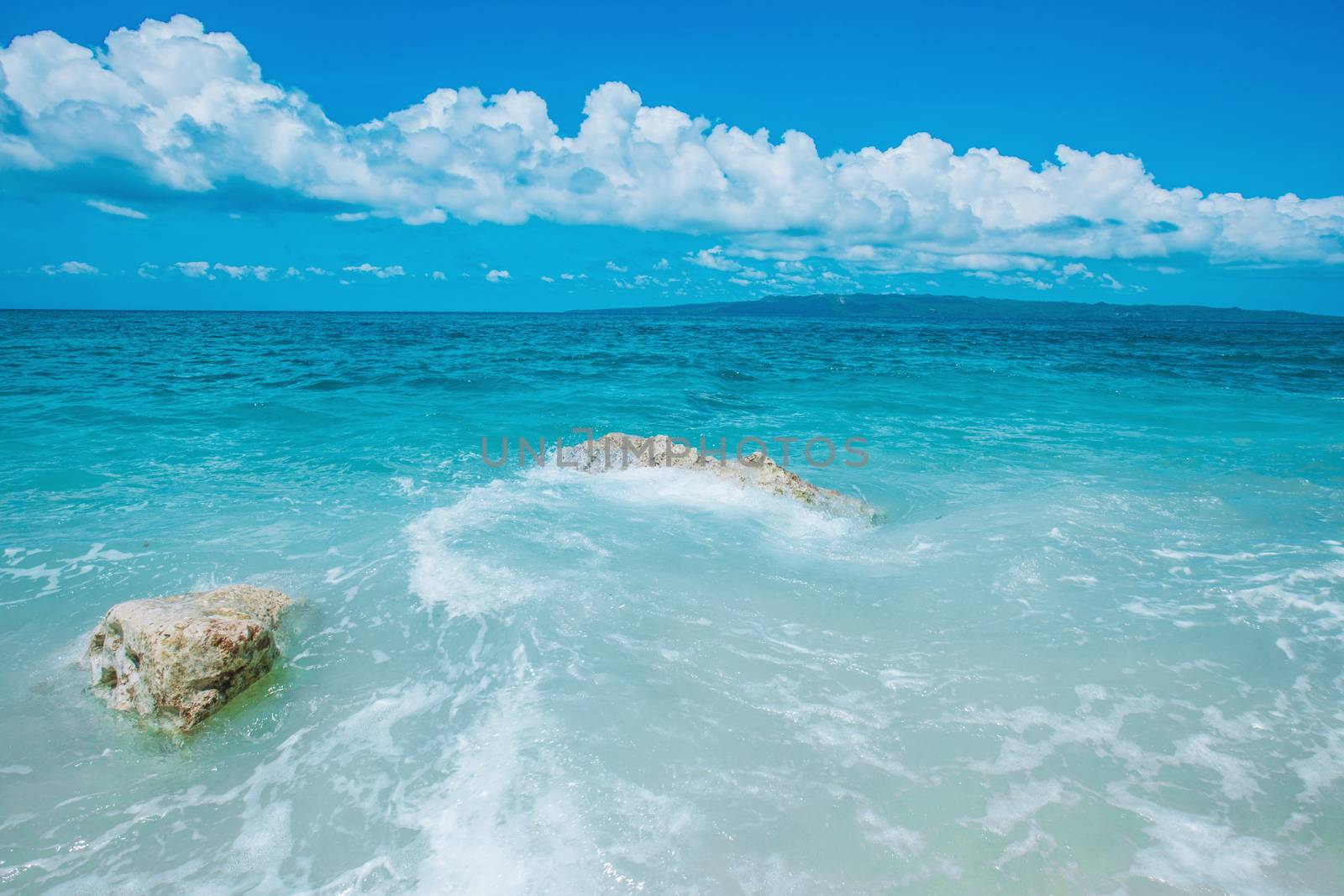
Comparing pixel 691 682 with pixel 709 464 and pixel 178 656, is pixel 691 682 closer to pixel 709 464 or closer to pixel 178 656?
pixel 178 656

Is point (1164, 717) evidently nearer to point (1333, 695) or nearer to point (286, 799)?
point (1333, 695)

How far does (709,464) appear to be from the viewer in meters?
11.0

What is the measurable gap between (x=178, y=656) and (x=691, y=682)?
364 cm

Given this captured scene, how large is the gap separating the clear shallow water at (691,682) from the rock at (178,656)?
0.18 meters

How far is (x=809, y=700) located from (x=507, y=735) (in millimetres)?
2176

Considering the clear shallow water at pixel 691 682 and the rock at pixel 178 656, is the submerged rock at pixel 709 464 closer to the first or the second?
the clear shallow water at pixel 691 682

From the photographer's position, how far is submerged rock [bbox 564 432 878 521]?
32.3 ft

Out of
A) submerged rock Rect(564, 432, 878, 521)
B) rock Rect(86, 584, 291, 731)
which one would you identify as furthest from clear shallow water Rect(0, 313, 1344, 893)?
submerged rock Rect(564, 432, 878, 521)

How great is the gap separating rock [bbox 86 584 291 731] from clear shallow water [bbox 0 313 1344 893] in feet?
0.58

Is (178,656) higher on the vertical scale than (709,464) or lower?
lower

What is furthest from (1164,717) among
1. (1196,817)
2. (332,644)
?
(332,644)

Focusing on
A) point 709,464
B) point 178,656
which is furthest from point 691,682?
point 709,464

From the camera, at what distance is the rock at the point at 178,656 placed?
4527 millimetres

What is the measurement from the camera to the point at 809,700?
482 centimetres
